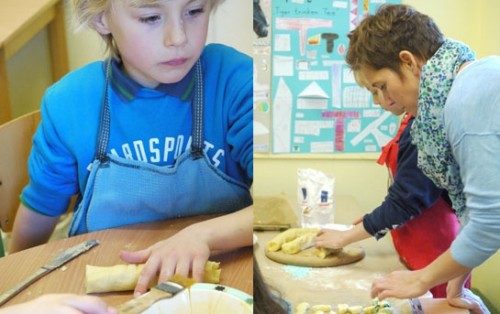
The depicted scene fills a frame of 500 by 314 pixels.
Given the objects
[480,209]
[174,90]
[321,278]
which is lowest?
[321,278]

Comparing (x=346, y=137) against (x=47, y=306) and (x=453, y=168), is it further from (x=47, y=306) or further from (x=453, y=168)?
(x=47, y=306)

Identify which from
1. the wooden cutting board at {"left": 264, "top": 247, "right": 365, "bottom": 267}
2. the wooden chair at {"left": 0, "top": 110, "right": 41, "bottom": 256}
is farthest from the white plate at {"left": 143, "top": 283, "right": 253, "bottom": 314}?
the wooden cutting board at {"left": 264, "top": 247, "right": 365, "bottom": 267}

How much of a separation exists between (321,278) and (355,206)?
9.4 inches

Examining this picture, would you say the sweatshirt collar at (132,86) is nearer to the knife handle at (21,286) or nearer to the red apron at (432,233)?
the knife handle at (21,286)

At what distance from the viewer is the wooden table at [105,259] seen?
0.30 m

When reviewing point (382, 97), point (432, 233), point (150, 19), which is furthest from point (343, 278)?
point (150, 19)

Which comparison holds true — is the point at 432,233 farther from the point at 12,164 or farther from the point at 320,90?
the point at 12,164

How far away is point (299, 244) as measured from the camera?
98 cm

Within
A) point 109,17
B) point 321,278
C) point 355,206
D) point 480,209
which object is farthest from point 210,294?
point 355,206

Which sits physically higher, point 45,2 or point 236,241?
point 45,2

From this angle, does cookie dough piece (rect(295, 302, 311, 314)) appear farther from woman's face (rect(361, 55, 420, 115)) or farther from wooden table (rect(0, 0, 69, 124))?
wooden table (rect(0, 0, 69, 124))

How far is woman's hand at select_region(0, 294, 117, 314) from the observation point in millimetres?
264

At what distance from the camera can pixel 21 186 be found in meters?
0.31

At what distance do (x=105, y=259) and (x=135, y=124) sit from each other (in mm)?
91
